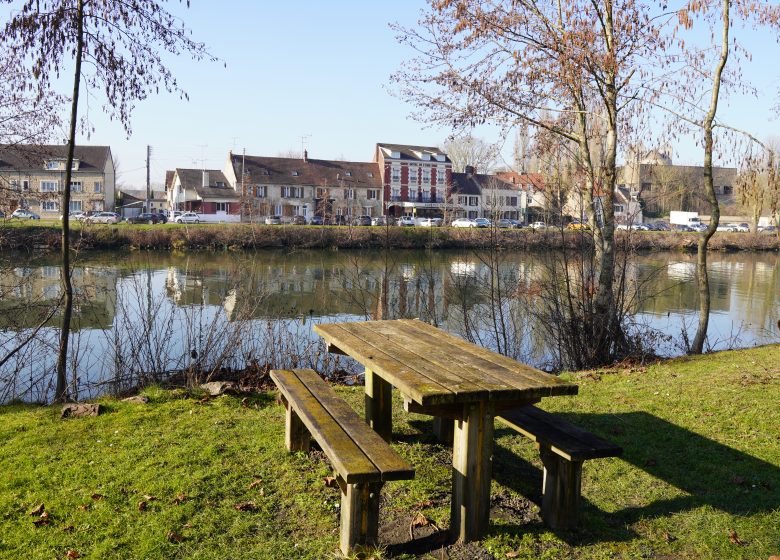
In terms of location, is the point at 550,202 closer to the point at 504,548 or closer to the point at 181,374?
the point at 181,374

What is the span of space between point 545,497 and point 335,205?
66774mm

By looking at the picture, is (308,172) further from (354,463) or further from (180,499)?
(354,463)

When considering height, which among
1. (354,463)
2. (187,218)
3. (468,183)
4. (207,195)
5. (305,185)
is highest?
(468,183)

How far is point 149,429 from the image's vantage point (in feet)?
20.6

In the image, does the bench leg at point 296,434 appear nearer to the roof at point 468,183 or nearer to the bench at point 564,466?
the bench at point 564,466

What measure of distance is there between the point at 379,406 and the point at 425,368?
1471 millimetres

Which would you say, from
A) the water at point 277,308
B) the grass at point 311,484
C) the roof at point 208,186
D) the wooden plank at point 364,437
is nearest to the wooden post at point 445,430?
the grass at point 311,484

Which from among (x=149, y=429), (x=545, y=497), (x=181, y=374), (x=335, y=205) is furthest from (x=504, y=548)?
(x=335, y=205)

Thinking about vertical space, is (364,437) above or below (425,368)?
below

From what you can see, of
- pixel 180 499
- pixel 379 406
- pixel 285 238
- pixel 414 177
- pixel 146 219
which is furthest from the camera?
pixel 414 177

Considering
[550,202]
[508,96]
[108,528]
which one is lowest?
[108,528]

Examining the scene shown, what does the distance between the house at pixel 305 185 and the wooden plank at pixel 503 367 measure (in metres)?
61.0

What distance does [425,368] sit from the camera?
180 inches

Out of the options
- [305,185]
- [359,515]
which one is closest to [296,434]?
[359,515]
